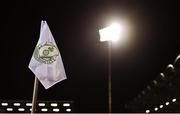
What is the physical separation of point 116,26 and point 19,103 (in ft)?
81.5

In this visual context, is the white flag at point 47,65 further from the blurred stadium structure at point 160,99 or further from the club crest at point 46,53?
the blurred stadium structure at point 160,99

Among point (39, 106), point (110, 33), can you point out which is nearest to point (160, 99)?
point (39, 106)

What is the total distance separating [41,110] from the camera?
126 ft

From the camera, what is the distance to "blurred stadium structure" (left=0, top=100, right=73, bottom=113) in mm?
37219

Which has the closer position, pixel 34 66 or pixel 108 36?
pixel 34 66

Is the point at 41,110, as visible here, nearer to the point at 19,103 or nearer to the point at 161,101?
the point at 19,103

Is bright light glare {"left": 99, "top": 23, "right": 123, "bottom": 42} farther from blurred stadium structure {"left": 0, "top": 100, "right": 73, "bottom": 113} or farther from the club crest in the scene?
blurred stadium structure {"left": 0, "top": 100, "right": 73, "bottom": 113}

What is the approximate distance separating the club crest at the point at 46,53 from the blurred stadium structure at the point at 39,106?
28740 mm

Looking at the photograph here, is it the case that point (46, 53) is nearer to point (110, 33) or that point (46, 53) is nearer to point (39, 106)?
point (110, 33)

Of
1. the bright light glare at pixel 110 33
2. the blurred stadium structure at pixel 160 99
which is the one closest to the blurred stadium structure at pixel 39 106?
the blurred stadium structure at pixel 160 99

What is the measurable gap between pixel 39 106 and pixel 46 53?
1174 inches

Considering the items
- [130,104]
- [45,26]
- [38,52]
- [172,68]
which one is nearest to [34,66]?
[38,52]

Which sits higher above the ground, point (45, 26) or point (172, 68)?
point (45, 26)

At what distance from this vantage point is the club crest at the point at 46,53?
8688mm
